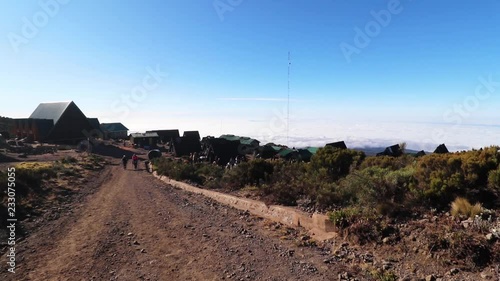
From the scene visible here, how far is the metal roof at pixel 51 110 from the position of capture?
59688mm

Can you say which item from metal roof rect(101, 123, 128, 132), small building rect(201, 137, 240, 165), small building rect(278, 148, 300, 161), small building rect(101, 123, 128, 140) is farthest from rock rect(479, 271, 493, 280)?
metal roof rect(101, 123, 128, 132)

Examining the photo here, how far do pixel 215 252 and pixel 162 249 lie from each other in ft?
4.87

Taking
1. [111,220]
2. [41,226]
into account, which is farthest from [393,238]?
[41,226]

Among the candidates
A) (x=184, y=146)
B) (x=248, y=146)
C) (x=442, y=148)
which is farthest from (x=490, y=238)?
(x=248, y=146)

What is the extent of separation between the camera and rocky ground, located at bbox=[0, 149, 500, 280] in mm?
6219

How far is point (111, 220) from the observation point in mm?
10953

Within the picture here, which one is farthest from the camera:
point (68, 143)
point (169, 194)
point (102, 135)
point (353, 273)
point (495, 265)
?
point (102, 135)

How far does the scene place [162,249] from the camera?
805cm

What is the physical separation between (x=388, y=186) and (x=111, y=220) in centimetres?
974

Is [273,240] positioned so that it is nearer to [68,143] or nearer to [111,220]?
[111,220]

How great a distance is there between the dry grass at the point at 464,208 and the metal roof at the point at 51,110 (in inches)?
2620

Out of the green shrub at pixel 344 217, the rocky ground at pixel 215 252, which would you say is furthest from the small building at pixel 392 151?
the green shrub at pixel 344 217

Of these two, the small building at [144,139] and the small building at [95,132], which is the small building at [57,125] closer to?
the small building at [95,132]

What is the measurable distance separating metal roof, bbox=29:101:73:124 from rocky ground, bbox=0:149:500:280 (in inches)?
2274
